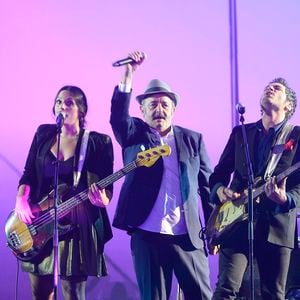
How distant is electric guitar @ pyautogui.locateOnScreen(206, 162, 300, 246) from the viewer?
3244 millimetres

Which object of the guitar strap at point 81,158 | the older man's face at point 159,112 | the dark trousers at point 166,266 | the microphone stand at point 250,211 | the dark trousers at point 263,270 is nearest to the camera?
the microphone stand at point 250,211

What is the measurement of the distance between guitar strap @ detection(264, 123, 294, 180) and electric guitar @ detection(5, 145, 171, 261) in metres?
0.65

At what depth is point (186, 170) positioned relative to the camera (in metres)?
3.38

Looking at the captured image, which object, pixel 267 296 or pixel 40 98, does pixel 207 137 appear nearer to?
pixel 40 98

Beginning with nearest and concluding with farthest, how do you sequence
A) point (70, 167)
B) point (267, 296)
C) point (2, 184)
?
point (267, 296) → point (70, 167) → point (2, 184)

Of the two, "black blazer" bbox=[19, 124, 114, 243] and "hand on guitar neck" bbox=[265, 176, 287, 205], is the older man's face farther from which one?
"hand on guitar neck" bbox=[265, 176, 287, 205]

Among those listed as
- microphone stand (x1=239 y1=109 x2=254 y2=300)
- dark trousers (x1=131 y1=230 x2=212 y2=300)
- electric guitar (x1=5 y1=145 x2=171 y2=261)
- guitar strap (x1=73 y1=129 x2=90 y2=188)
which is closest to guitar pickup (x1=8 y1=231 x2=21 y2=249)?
electric guitar (x1=5 y1=145 x2=171 y2=261)

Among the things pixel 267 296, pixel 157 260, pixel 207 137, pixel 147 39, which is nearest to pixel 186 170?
pixel 157 260

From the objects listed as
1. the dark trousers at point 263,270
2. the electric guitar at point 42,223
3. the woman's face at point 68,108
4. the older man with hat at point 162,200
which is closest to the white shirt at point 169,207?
the older man with hat at point 162,200

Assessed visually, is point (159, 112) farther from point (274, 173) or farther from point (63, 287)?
point (63, 287)

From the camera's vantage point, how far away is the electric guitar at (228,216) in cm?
324

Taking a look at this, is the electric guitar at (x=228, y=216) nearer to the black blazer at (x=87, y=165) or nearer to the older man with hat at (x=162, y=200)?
the older man with hat at (x=162, y=200)

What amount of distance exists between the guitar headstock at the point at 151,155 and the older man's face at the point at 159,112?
18 cm

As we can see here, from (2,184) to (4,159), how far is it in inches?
7.9
